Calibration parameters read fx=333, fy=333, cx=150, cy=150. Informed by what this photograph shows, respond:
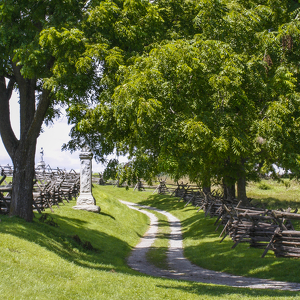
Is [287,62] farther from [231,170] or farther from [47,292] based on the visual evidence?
[47,292]

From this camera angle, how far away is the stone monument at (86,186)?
20.6 m

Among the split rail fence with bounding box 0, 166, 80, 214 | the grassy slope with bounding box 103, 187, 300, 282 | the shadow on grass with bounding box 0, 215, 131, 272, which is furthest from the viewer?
the split rail fence with bounding box 0, 166, 80, 214

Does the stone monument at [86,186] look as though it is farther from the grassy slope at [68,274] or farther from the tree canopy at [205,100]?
the tree canopy at [205,100]

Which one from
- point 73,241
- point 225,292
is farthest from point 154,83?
point 73,241

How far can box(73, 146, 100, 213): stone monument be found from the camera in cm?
2061

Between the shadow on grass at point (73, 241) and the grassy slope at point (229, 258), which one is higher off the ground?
the shadow on grass at point (73, 241)

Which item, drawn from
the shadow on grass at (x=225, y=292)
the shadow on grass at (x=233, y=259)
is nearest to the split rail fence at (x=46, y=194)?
the shadow on grass at (x=233, y=259)

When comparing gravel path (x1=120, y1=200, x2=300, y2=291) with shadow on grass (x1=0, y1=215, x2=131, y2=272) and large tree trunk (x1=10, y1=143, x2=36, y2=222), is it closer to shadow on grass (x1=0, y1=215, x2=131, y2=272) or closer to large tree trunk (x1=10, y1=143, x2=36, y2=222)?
shadow on grass (x1=0, y1=215, x2=131, y2=272)

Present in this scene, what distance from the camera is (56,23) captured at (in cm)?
1238

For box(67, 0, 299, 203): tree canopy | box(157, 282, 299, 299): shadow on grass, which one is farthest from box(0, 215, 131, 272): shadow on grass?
box(67, 0, 299, 203): tree canopy

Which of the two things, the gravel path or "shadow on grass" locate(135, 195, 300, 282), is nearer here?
the gravel path

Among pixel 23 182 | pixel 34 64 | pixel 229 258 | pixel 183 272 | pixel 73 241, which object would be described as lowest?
pixel 183 272

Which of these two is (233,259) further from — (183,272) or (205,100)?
(205,100)

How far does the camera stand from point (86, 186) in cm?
2105
